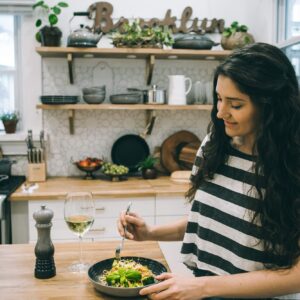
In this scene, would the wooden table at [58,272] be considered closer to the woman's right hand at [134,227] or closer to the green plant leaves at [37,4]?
the woman's right hand at [134,227]

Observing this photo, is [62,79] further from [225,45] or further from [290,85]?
[290,85]

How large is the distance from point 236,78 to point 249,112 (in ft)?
0.36

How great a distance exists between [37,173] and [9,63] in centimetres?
100

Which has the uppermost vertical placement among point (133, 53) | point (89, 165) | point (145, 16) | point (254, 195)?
point (145, 16)

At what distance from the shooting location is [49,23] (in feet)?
12.5

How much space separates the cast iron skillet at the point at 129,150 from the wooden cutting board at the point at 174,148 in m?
0.15

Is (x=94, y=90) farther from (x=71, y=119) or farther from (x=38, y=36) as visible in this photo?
(x=38, y=36)

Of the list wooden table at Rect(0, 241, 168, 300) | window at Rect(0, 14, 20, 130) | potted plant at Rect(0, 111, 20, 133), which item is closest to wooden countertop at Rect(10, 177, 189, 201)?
potted plant at Rect(0, 111, 20, 133)

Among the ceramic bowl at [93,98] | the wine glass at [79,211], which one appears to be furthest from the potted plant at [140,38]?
the wine glass at [79,211]

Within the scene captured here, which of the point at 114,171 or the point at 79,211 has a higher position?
the point at 79,211

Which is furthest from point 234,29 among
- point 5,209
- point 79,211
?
point 79,211

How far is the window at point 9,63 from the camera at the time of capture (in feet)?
12.8

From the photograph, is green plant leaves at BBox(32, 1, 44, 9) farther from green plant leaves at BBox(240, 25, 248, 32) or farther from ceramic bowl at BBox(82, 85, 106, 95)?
green plant leaves at BBox(240, 25, 248, 32)

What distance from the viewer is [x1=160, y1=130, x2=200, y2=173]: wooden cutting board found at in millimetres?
3959
